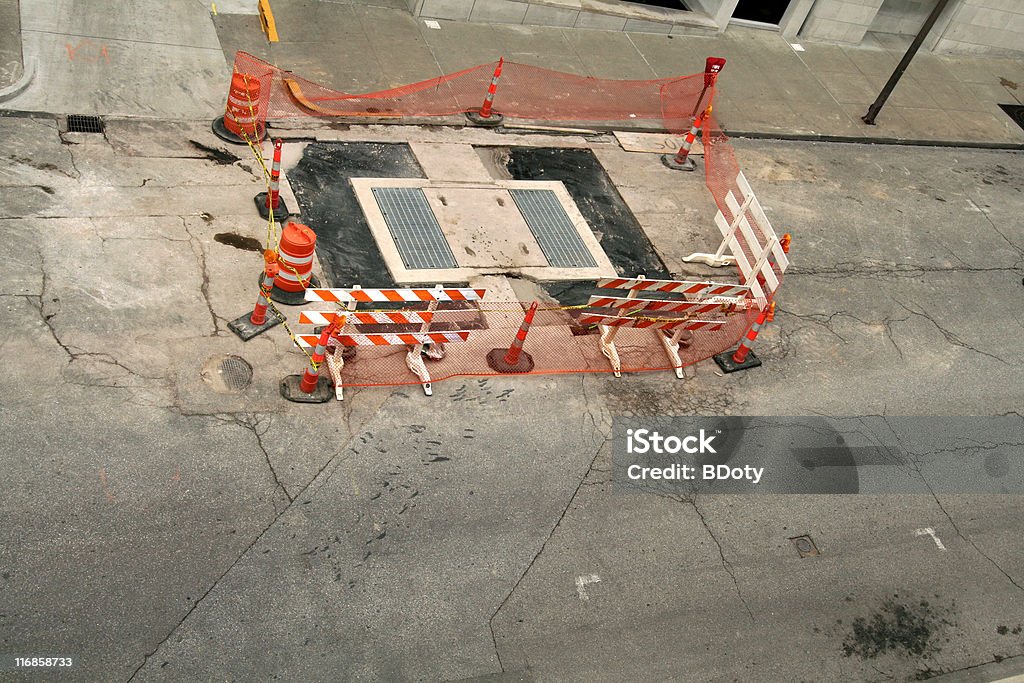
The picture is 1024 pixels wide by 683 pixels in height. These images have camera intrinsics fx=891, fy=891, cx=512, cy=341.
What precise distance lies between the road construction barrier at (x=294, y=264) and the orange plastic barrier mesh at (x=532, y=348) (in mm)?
912

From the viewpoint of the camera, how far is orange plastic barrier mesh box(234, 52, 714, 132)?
13.7m

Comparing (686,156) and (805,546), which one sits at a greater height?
(686,156)

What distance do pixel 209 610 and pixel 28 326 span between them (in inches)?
154

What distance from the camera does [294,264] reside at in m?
10.1

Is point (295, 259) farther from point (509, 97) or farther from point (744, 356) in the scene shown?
point (509, 97)

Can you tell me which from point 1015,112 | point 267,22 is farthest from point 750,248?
point 1015,112

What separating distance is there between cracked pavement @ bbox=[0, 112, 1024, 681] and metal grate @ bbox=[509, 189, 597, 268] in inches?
85.7

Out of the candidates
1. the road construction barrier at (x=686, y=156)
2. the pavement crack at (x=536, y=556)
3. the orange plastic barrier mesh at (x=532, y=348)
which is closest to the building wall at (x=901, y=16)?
the road construction barrier at (x=686, y=156)

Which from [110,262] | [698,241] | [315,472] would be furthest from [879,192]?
[110,262]

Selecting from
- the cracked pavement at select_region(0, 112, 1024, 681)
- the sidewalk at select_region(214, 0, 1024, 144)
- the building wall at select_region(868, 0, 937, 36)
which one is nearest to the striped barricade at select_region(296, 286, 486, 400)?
the cracked pavement at select_region(0, 112, 1024, 681)

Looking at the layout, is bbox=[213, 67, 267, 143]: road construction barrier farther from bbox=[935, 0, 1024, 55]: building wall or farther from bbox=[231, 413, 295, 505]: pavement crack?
bbox=[935, 0, 1024, 55]: building wall

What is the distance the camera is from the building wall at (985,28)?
65.0 ft
